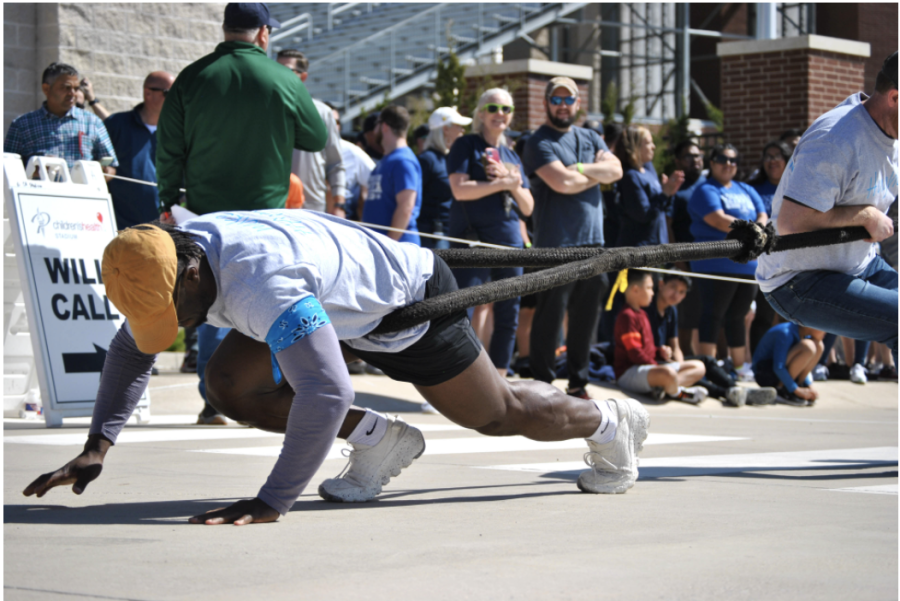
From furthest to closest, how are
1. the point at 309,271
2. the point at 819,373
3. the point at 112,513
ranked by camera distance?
the point at 819,373, the point at 112,513, the point at 309,271

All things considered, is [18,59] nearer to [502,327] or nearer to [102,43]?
[102,43]

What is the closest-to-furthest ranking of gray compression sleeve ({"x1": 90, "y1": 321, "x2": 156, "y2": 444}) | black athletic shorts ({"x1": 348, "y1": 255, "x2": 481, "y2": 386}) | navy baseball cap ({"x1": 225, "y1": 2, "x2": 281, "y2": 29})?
gray compression sleeve ({"x1": 90, "y1": 321, "x2": 156, "y2": 444})
black athletic shorts ({"x1": 348, "y1": 255, "x2": 481, "y2": 386})
navy baseball cap ({"x1": 225, "y1": 2, "x2": 281, "y2": 29})

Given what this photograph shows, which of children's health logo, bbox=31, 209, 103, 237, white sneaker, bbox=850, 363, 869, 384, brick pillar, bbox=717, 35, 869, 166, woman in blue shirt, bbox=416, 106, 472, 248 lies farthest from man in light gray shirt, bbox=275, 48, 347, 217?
brick pillar, bbox=717, 35, 869, 166

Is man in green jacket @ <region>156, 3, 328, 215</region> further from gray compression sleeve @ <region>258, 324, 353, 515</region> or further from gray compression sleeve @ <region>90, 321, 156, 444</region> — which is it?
gray compression sleeve @ <region>258, 324, 353, 515</region>

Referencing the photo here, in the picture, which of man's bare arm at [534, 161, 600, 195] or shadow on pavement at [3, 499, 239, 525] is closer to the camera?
shadow on pavement at [3, 499, 239, 525]

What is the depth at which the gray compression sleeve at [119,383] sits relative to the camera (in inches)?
144

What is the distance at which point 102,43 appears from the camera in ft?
34.1

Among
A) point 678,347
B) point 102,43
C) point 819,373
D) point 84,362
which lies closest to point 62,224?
point 84,362

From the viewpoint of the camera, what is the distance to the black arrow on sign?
6762mm

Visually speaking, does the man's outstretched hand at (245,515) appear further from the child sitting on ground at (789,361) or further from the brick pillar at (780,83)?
the brick pillar at (780,83)

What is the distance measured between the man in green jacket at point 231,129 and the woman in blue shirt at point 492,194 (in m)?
1.95

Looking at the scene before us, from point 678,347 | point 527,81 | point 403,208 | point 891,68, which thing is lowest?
point 678,347

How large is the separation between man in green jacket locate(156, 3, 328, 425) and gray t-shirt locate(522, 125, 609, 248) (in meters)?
2.37

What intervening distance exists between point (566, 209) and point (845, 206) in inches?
132
